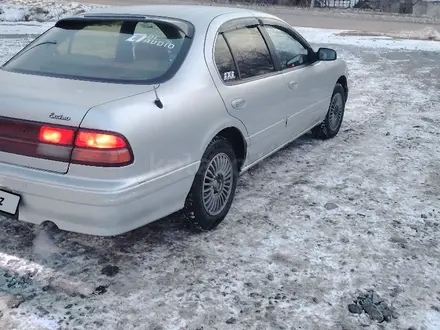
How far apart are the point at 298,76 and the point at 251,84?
939mm

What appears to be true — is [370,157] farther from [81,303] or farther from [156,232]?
[81,303]

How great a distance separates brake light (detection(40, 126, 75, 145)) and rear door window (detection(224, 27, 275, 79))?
165 cm

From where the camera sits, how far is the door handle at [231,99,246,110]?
13.4 ft

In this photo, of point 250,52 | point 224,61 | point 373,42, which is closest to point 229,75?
point 224,61

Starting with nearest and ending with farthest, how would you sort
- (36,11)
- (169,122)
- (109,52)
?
1. (169,122)
2. (109,52)
3. (36,11)

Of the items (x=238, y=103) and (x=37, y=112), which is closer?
(x=37, y=112)

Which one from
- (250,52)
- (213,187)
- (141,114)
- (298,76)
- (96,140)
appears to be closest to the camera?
(96,140)

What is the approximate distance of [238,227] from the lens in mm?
4117

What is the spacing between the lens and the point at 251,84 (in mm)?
4340

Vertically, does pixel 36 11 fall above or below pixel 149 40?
below

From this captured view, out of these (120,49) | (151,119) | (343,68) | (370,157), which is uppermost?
(120,49)

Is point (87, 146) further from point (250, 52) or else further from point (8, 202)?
point (250, 52)

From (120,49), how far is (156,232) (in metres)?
1.34

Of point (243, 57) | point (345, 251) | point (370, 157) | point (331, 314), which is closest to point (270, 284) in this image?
point (331, 314)
